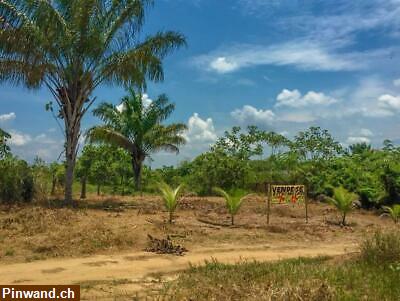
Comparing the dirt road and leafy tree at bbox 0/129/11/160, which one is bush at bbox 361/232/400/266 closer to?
the dirt road

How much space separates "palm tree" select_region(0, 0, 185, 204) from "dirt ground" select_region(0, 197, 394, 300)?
3.43 metres

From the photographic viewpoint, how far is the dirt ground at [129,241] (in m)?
8.80

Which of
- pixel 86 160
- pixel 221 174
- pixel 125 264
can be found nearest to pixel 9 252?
pixel 125 264

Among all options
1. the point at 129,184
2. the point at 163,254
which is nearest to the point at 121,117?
the point at 129,184

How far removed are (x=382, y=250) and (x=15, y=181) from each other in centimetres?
1207

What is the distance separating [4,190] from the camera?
16.3 meters

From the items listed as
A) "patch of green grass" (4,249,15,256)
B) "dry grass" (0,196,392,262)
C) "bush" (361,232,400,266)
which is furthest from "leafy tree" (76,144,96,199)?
"bush" (361,232,400,266)

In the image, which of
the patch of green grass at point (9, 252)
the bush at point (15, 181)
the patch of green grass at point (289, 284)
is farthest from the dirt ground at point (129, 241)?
the bush at point (15, 181)

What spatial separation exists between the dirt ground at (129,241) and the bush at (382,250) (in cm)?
294

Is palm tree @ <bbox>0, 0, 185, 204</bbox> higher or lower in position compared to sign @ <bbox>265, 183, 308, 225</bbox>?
higher

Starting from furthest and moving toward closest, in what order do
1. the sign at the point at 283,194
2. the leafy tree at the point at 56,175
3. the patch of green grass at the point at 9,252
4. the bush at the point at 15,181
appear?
1. the leafy tree at the point at 56,175
2. the bush at the point at 15,181
3. the sign at the point at 283,194
4. the patch of green grass at the point at 9,252

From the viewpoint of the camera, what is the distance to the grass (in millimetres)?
6326

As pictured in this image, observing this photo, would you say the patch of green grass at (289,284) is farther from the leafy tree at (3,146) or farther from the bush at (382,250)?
the leafy tree at (3,146)

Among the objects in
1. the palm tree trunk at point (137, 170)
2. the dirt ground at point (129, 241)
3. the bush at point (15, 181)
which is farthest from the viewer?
the palm tree trunk at point (137, 170)
